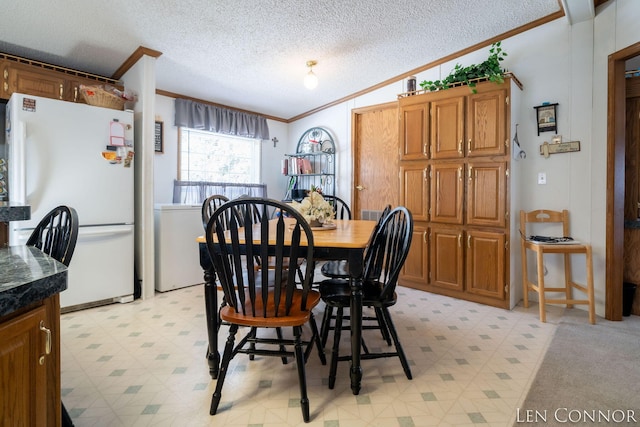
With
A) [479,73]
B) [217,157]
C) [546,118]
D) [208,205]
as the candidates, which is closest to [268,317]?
[208,205]

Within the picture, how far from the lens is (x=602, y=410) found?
1.49 m

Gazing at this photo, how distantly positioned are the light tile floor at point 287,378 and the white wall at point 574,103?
971mm

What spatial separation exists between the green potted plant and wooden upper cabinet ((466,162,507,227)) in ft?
2.31

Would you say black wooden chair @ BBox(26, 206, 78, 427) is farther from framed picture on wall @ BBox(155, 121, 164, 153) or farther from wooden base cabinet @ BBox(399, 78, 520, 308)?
wooden base cabinet @ BBox(399, 78, 520, 308)

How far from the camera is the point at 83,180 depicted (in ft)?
8.70

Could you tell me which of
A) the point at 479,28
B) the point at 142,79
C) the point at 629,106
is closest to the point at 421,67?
the point at 479,28

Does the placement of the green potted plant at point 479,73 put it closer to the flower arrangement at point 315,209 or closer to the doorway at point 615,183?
the doorway at point 615,183

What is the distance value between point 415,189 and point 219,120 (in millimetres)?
2759

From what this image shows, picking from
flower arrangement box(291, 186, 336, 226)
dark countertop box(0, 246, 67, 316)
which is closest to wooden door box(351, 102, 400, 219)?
flower arrangement box(291, 186, 336, 226)

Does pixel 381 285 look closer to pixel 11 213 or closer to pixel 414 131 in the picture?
pixel 11 213

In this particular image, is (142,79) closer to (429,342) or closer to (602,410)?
(429,342)

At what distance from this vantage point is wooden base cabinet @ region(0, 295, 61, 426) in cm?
63

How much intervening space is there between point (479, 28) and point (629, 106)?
141 cm

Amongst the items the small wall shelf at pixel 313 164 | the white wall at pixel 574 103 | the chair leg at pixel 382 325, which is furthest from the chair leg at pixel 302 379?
the small wall shelf at pixel 313 164
